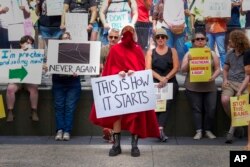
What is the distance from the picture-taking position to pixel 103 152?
971cm

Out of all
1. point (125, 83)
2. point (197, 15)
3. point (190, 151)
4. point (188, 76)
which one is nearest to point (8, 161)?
point (125, 83)

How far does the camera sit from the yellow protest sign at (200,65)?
10.6 m

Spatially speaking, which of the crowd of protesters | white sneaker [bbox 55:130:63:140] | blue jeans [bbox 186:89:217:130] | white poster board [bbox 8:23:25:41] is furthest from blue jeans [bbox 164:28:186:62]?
white poster board [bbox 8:23:25:41]

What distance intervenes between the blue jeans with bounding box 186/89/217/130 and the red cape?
57.2 inches

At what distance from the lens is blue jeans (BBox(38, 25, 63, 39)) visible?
450 inches

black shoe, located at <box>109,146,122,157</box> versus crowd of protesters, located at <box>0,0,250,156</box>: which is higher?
crowd of protesters, located at <box>0,0,250,156</box>

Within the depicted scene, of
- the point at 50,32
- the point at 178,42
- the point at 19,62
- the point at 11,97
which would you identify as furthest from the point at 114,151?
the point at 50,32

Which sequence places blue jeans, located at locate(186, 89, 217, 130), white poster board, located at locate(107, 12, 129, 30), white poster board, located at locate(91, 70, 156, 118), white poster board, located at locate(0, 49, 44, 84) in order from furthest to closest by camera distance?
1. white poster board, located at locate(107, 12, 129, 30)
2. white poster board, located at locate(0, 49, 44, 84)
3. blue jeans, located at locate(186, 89, 217, 130)
4. white poster board, located at locate(91, 70, 156, 118)

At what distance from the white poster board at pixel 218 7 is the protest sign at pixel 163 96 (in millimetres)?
1739

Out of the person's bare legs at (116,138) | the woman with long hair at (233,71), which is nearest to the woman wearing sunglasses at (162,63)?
the woman with long hair at (233,71)

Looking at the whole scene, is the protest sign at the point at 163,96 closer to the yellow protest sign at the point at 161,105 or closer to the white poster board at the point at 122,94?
the yellow protest sign at the point at 161,105

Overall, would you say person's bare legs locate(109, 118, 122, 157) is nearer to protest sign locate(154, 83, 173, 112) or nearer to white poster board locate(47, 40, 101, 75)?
protest sign locate(154, 83, 173, 112)

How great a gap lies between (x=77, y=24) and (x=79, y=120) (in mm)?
1617

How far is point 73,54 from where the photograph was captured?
10773 millimetres
